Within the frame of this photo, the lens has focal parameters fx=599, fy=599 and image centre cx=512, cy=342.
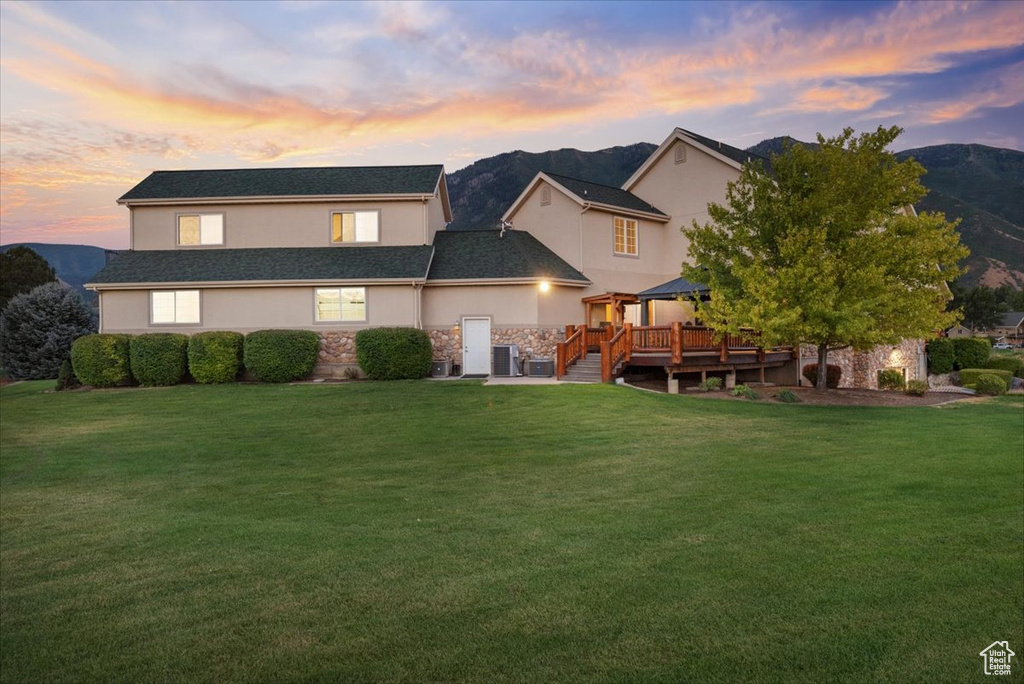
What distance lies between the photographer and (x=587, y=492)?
26.2 feet

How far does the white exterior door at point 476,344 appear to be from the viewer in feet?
80.2

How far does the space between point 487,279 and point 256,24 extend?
11.8 m

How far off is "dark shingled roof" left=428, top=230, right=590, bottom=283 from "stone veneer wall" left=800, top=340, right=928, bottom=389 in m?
9.74

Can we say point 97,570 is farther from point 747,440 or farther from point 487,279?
point 487,279

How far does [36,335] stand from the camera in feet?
96.1

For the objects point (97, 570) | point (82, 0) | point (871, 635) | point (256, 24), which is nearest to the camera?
point (871, 635)

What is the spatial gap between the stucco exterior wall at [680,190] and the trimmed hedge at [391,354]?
40.6 feet

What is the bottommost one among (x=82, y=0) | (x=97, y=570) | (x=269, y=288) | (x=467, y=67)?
(x=97, y=570)

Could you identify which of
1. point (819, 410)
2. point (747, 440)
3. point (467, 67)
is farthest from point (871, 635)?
point (467, 67)

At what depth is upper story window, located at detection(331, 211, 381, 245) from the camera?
25.7 metres

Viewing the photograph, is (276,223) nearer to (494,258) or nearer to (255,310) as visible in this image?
(255,310)

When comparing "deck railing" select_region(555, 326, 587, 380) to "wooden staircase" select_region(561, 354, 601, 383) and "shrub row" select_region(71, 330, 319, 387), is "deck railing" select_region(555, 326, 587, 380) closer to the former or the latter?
"wooden staircase" select_region(561, 354, 601, 383)

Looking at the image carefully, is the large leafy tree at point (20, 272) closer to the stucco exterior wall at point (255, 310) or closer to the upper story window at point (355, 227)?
the stucco exterior wall at point (255, 310)

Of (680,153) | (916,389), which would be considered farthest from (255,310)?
(916,389)
